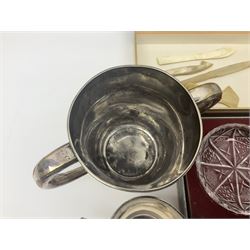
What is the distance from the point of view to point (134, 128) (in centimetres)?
46

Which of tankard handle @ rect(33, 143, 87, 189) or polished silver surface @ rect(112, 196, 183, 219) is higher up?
tankard handle @ rect(33, 143, 87, 189)

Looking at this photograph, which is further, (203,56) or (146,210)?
(203,56)

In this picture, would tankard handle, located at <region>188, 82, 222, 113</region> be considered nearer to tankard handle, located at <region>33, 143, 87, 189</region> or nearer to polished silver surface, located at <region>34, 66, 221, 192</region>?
polished silver surface, located at <region>34, 66, 221, 192</region>

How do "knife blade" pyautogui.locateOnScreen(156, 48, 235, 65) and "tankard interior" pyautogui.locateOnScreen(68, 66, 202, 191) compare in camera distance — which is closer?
"tankard interior" pyautogui.locateOnScreen(68, 66, 202, 191)

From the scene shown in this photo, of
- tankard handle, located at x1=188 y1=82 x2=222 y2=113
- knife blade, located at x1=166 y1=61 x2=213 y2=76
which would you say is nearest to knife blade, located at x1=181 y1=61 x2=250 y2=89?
knife blade, located at x1=166 y1=61 x2=213 y2=76

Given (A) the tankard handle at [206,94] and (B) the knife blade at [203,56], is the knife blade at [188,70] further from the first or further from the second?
(A) the tankard handle at [206,94]

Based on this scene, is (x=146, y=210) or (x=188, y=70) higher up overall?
(x=188, y=70)

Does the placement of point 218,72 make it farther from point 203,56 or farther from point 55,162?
point 55,162

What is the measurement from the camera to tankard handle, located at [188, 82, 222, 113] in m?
0.37

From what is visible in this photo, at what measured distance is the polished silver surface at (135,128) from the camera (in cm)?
37

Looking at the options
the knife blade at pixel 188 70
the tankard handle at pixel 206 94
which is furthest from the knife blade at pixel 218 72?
the tankard handle at pixel 206 94

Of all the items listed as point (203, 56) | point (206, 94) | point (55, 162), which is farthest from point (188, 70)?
point (55, 162)

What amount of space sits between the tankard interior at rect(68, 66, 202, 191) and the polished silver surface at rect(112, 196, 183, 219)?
0.09 ft
